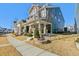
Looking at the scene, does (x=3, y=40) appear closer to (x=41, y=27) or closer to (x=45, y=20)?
(x=41, y=27)

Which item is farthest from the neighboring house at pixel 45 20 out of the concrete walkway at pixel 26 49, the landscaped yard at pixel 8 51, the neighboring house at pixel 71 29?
the landscaped yard at pixel 8 51

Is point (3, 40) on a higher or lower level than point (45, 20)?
lower

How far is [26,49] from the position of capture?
451cm

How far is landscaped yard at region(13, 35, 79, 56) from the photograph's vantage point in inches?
172

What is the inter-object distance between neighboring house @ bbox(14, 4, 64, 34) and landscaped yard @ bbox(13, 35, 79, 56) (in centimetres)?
16

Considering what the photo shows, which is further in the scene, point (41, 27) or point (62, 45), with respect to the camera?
point (41, 27)

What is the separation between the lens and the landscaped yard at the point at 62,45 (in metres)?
4.36

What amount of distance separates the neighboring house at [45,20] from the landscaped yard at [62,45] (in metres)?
0.16

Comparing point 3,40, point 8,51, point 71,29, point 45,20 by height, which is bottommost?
point 8,51

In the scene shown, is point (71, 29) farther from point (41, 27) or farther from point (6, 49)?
point (6, 49)

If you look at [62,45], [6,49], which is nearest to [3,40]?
[6,49]

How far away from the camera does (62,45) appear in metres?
4.47

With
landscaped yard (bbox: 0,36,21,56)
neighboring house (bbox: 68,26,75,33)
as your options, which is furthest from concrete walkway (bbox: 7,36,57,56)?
neighboring house (bbox: 68,26,75,33)

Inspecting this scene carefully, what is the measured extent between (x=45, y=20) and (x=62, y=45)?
1.73ft
